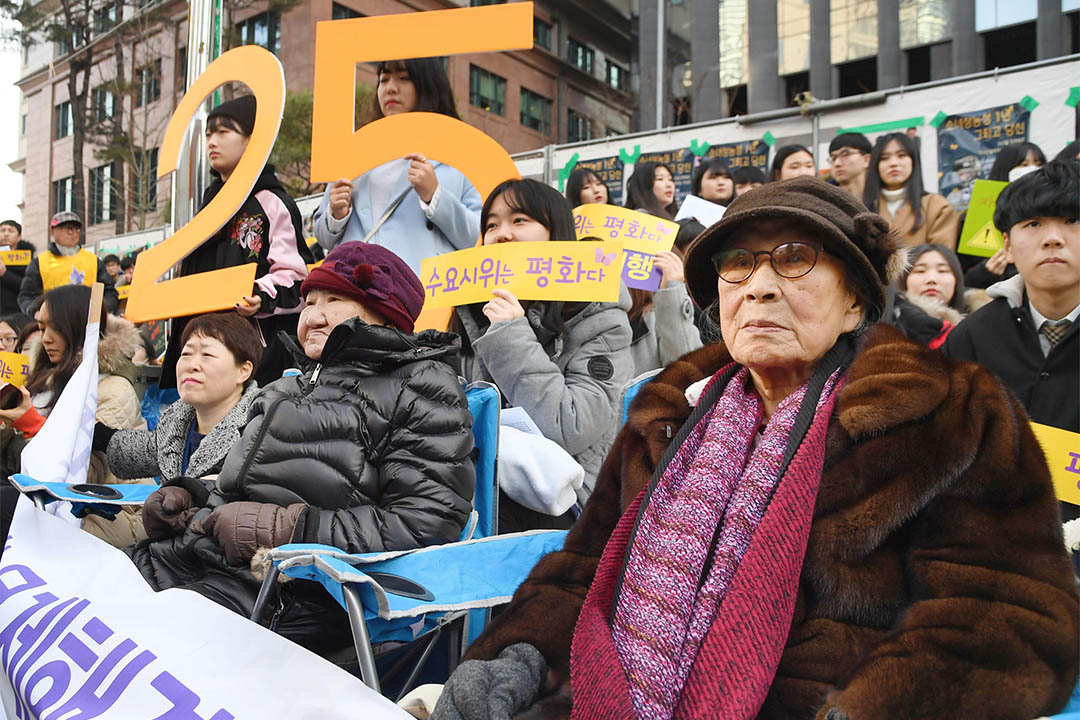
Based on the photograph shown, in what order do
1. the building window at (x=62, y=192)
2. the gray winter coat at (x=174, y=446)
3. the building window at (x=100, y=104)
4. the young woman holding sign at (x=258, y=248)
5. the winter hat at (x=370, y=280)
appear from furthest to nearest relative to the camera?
the building window at (x=62, y=192) < the building window at (x=100, y=104) < the young woman holding sign at (x=258, y=248) < the gray winter coat at (x=174, y=446) < the winter hat at (x=370, y=280)

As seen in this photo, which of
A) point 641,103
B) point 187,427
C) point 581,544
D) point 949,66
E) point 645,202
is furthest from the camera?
point 641,103

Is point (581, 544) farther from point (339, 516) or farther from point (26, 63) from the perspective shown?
point (26, 63)

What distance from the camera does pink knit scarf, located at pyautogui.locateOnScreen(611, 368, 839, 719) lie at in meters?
1.68

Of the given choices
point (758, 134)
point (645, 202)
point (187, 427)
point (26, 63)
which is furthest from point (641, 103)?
point (26, 63)

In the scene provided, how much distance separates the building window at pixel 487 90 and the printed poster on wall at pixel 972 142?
88.6 feet

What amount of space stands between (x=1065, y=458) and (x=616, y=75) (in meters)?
39.2

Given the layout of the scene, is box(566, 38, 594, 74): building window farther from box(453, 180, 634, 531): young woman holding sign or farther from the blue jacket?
box(453, 180, 634, 531): young woman holding sign

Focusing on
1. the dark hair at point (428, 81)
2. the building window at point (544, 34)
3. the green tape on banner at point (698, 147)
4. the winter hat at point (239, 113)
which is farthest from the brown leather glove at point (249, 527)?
the building window at point (544, 34)

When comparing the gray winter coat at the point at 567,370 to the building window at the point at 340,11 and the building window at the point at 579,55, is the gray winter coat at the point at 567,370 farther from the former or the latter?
the building window at the point at 579,55

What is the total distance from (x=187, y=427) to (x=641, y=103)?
23.0 metres

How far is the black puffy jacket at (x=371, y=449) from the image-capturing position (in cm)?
252

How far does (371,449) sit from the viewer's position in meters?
2.68

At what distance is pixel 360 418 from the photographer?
2.67 meters

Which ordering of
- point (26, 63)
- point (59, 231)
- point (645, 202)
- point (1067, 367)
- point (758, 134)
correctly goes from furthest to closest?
1. point (26, 63)
2. point (59, 231)
3. point (758, 134)
4. point (645, 202)
5. point (1067, 367)
